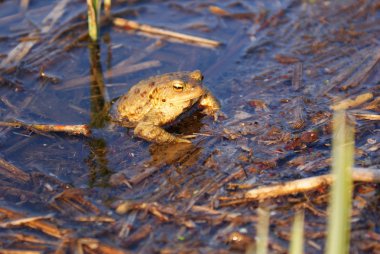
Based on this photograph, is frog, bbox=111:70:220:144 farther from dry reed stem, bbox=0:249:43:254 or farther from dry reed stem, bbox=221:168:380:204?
dry reed stem, bbox=0:249:43:254

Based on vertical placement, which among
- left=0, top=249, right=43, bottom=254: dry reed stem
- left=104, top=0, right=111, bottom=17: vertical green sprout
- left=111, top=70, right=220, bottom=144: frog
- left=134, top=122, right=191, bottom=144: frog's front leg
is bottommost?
left=0, top=249, right=43, bottom=254: dry reed stem

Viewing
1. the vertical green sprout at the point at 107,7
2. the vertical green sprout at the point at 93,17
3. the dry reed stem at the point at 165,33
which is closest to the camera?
the vertical green sprout at the point at 93,17

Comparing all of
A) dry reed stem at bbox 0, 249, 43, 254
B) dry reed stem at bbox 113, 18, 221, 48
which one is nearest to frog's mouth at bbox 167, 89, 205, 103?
dry reed stem at bbox 113, 18, 221, 48

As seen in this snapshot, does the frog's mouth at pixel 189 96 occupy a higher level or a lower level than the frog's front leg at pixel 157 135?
higher

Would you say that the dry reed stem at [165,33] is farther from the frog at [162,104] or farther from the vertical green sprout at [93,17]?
the frog at [162,104]

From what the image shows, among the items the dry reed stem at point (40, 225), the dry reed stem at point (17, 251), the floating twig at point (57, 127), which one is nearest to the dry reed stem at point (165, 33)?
the floating twig at point (57, 127)

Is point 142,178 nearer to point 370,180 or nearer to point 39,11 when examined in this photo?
point 370,180

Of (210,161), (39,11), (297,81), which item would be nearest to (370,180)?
(210,161)
